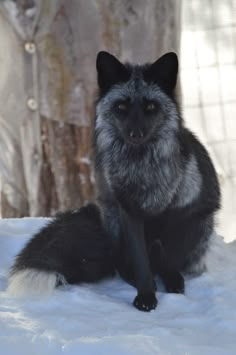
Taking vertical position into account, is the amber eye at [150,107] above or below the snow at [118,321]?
above

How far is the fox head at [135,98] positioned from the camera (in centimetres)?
296

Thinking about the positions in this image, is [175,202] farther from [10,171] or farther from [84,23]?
[10,171]

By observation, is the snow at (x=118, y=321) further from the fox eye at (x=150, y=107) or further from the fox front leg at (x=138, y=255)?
the fox eye at (x=150, y=107)

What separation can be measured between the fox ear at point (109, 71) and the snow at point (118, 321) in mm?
895

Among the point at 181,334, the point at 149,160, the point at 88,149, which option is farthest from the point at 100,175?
the point at 88,149

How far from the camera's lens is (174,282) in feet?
10.2

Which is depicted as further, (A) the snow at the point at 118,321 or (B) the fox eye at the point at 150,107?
(B) the fox eye at the point at 150,107

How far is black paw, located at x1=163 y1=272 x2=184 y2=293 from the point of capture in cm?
307

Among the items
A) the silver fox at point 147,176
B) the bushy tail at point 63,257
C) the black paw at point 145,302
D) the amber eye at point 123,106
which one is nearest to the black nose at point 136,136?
the silver fox at point 147,176

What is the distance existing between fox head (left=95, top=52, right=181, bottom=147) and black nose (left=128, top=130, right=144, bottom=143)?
35 mm

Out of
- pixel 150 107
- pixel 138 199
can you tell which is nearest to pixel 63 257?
pixel 138 199

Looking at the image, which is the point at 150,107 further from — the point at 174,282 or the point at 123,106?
the point at 174,282

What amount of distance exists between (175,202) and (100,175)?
0.35 meters

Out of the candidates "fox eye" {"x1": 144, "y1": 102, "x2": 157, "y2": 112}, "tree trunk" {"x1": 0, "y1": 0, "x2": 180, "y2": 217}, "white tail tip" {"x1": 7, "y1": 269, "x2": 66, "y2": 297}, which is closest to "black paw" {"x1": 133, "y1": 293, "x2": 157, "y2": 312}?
"white tail tip" {"x1": 7, "y1": 269, "x2": 66, "y2": 297}
